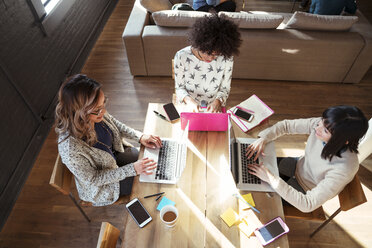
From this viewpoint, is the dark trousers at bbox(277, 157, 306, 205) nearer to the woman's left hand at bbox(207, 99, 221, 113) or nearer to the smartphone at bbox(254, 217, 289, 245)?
the smartphone at bbox(254, 217, 289, 245)

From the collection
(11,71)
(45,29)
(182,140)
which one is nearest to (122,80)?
(45,29)

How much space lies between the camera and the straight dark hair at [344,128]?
4.17ft

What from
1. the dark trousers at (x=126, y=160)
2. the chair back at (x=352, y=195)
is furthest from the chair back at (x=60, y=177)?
the chair back at (x=352, y=195)

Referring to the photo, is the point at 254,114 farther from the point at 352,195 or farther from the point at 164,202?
the point at 164,202

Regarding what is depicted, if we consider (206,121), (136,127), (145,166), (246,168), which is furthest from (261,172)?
(136,127)

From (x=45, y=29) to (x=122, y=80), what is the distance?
1.02 metres

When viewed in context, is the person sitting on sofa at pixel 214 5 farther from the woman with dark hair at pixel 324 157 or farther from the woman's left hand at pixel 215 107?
the woman with dark hair at pixel 324 157

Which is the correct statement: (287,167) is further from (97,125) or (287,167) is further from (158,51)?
(158,51)

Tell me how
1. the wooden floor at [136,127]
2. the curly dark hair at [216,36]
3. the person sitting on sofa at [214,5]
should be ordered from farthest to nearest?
the person sitting on sofa at [214,5]
the wooden floor at [136,127]
the curly dark hair at [216,36]

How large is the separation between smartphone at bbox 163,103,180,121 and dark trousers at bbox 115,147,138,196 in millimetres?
451

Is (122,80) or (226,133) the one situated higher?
(226,133)

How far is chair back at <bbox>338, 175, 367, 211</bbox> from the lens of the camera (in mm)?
1427

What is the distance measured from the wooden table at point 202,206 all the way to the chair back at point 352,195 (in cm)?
43

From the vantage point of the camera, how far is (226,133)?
1748mm
